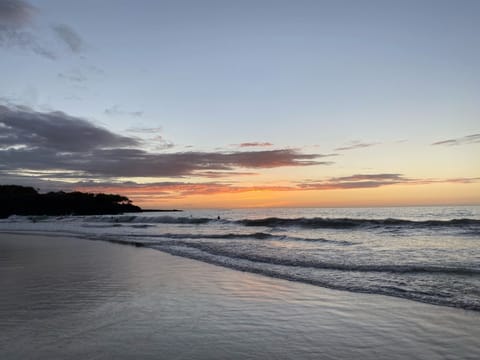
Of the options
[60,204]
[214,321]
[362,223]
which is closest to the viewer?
[214,321]

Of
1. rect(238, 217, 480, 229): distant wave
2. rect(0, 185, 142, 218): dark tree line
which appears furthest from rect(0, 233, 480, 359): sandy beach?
rect(0, 185, 142, 218): dark tree line

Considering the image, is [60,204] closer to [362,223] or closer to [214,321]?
[362,223]

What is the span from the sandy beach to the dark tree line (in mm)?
79182

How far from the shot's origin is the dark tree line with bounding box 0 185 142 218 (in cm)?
7919

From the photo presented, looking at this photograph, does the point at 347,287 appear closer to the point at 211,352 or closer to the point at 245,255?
the point at 211,352

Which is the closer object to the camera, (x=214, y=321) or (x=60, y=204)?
(x=214, y=321)

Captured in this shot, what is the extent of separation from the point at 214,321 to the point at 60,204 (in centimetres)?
8700

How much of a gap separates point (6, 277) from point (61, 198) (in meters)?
84.0

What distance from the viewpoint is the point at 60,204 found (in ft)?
274

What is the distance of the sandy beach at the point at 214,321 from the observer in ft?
14.4

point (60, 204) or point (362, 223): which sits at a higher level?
point (60, 204)

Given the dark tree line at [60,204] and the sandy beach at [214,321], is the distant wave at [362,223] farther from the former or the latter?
the dark tree line at [60,204]

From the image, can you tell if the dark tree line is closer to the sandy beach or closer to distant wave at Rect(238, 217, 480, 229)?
distant wave at Rect(238, 217, 480, 229)

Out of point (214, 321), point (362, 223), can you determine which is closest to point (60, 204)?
point (362, 223)
